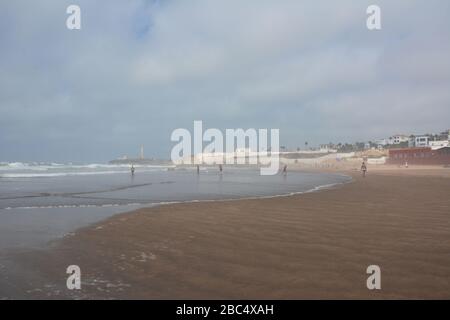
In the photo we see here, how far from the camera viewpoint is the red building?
5950 centimetres

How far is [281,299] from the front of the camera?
429cm

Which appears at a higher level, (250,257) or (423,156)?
(423,156)

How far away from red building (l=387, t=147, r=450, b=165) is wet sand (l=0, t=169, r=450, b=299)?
5752cm

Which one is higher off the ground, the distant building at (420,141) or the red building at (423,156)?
the distant building at (420,141)

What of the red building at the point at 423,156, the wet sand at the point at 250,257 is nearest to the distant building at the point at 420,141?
the red building at the point at 423,156

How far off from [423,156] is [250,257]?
222 ft

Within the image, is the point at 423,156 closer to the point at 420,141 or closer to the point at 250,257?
the point at 420,141

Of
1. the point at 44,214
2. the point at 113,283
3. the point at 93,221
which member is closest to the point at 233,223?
the point at 93,221

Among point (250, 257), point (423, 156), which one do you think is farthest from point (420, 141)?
point (250, 257)

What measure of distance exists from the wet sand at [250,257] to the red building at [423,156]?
5752 cm

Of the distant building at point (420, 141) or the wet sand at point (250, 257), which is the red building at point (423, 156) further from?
the wet sand at point (250, 257)

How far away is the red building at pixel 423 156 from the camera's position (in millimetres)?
59500

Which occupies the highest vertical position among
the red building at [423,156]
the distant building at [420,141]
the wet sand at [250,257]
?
the distant building at [420,141]

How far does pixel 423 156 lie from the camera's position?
212ft
